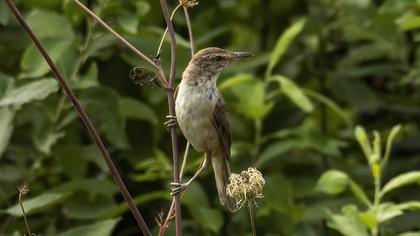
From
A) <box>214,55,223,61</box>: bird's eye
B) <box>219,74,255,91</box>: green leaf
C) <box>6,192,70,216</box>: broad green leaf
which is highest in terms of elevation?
<box>214,55,223,61</box>: bird's eye

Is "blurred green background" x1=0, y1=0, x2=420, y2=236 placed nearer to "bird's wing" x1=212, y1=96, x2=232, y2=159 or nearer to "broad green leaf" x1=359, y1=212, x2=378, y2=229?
"broad green leaf" x1=359, y1=212, x2=378, y2=229

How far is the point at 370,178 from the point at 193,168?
1.09 meters

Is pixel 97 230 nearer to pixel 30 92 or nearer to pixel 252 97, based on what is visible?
pixel 30 92

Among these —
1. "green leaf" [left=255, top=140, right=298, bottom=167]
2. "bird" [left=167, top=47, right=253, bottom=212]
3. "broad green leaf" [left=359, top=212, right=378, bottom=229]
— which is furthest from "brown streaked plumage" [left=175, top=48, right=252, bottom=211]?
"green leaf" [left=255, top=140, right=298, bottom=167]

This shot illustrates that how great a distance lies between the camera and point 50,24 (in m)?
5.47

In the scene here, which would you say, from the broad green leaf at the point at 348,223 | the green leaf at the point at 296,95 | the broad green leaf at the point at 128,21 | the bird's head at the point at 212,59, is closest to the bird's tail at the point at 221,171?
the bird's head at the point at 212,59

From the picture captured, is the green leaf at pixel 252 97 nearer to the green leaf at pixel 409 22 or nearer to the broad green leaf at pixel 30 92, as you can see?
the green leaf at pixel 409 22

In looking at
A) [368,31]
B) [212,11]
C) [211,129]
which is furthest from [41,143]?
[368,31]

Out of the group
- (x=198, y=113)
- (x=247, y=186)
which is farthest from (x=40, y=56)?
(x=247, y=186)

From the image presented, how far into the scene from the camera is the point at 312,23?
6.50 metres

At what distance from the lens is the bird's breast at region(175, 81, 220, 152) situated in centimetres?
398

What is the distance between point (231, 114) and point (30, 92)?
152 cm

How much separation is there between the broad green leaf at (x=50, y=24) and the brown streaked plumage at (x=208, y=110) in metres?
1.35

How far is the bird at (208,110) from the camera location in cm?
404
